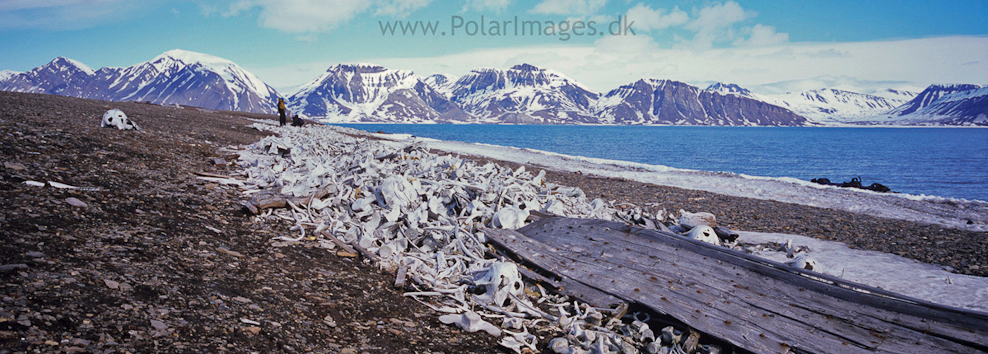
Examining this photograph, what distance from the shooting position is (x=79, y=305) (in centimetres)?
315

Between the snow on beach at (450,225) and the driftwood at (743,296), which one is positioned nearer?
the driftwood at (743,296)

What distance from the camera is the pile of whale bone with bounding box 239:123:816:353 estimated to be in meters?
4.70

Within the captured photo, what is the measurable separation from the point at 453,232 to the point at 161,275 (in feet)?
12.1

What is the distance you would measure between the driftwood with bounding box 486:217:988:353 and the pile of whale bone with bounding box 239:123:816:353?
Result: 310 millimetres

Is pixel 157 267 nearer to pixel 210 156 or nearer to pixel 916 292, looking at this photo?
pixel 210 156

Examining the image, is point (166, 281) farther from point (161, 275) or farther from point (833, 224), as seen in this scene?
point (833, 224)

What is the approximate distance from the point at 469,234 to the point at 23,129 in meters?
9.37

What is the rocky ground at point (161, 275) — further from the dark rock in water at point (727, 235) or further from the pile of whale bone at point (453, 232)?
the dark rock in water at point (727, 235)

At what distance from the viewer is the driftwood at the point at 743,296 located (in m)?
3.95

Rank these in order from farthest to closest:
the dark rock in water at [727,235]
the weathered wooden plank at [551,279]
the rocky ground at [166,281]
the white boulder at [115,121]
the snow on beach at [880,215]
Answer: the white boulder at [115,121], the dark rock in water at [727,235], the snow on beach at [880,215], the weathered wooden plank at [551,279], the rocky ground at [166,281]

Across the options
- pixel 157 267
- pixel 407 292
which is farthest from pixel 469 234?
pixel 157 267

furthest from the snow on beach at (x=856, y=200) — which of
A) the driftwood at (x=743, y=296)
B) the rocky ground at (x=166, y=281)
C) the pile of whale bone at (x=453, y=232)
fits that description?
the driftwood at (x=743, y=296)

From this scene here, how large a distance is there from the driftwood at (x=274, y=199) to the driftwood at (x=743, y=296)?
10.6 ft

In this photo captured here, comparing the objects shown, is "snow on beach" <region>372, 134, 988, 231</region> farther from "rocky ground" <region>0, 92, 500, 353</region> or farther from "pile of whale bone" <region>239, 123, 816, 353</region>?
"rocky ground" <region>0, 92, 500, 353</region>
